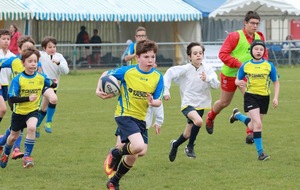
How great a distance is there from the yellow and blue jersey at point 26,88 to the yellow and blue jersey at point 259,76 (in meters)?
2.76

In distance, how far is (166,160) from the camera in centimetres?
1119

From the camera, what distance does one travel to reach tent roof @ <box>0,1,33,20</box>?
30.8 meters

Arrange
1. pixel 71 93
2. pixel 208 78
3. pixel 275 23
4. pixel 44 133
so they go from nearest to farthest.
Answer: pixel 208 78
pixel 44 133
pixel 71 93
pixel 275 23

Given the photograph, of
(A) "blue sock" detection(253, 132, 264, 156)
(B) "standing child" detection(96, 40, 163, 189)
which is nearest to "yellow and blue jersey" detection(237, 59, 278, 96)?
(A) "blue sock" detection(253, 132, 264, 156)

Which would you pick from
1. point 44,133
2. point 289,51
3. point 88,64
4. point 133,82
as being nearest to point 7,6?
point 88,64

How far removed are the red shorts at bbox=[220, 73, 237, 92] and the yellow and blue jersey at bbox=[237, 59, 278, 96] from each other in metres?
1.75

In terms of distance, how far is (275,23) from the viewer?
1757 inches

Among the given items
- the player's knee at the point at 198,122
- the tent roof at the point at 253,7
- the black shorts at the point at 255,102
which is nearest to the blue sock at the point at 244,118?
the black shorts at the point at 255,102

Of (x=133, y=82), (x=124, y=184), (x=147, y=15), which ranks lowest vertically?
(x=124, y=184)

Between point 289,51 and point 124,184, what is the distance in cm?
2397

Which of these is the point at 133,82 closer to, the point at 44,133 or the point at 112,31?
the point at 44,133

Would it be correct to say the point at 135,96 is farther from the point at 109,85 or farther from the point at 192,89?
the point at 192,89

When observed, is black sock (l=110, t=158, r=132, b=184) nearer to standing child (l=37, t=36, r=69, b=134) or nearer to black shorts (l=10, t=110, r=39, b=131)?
black shorts (l=10, t=110, r=39, b=131)

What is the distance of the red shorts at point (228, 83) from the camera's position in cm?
1316
